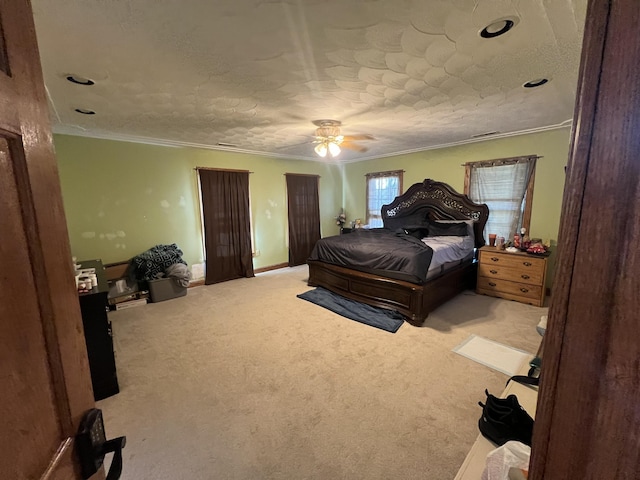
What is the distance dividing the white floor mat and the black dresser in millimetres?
3026

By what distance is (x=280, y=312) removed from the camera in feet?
11.8

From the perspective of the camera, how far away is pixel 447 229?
14.7 ft

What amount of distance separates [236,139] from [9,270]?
13.4 feet

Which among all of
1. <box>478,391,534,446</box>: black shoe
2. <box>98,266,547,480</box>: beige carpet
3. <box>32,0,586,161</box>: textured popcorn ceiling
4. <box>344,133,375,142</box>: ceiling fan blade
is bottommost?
<box>98,266,547,480</box>: beige carpet

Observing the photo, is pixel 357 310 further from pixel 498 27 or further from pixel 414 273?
pixel 498 27

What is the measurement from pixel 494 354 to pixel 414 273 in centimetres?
107

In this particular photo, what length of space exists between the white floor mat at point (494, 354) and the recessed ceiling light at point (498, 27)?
2.46m

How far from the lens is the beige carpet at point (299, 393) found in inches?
62.8

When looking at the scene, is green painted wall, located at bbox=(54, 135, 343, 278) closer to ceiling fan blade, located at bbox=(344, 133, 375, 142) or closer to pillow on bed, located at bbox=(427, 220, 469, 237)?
ceiling fan blade, located at bbox=(344, 133, 375, 142)

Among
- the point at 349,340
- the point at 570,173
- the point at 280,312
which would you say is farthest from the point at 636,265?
the point at 280,312

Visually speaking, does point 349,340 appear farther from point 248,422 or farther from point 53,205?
point 53,205

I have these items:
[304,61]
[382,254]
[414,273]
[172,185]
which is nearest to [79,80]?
[304,61]

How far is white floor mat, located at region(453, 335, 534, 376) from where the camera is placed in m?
2.37

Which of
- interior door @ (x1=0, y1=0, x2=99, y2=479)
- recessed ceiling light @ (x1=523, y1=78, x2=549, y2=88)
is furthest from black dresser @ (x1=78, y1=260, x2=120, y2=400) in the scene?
recessed ceiling light @ (x1=523, y1=78, x2=549, y2=88)
